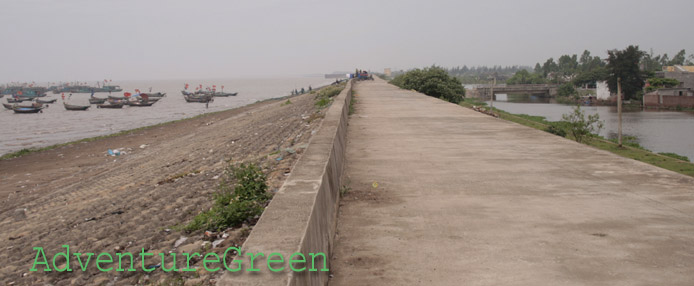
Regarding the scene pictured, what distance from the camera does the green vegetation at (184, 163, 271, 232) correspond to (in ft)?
17.7

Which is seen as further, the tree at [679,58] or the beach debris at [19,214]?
the tree at [679,58]

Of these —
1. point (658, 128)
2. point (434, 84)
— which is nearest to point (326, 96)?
point (434, 84)

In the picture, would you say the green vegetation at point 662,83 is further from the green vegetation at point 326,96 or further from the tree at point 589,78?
the green vegetation at point 326,96

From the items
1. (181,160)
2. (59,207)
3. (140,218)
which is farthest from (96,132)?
(140,218)

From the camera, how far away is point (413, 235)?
4.51 metres

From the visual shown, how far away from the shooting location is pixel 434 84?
35.5 meters

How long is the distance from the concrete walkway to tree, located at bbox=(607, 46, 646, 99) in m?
63.4

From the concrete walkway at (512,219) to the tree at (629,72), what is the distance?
208 feet

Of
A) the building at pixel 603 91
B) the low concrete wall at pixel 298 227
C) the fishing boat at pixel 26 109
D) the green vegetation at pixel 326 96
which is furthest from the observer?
the building at pixel 603 91

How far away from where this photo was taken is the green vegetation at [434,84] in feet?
115

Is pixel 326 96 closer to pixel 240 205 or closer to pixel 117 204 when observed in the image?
pixel 117 204

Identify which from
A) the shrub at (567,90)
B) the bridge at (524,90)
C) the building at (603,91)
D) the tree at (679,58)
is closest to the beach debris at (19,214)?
the building at (603,91)

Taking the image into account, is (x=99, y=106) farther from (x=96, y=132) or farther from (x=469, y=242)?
(x=469, y=242)

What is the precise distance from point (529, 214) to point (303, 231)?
284 centimetres
